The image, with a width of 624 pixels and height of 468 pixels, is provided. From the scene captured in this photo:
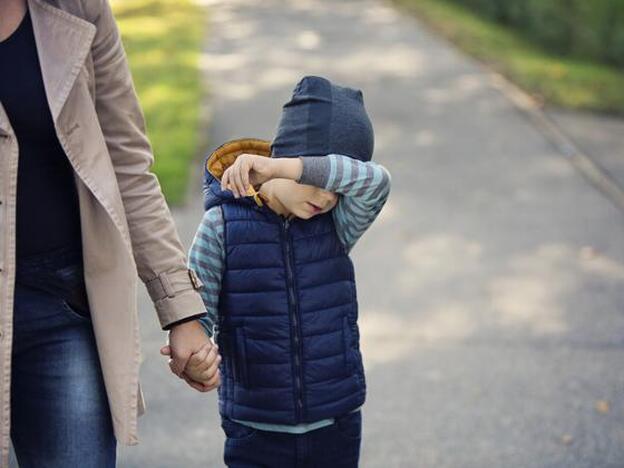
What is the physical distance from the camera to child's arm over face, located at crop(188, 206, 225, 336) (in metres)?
2.74

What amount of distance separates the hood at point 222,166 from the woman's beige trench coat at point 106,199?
291 millimetres

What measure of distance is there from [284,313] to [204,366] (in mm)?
315

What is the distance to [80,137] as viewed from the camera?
7.38 ft

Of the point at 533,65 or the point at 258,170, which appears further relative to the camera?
the point at 533,65

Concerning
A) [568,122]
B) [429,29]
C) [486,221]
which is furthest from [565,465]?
[429,29]

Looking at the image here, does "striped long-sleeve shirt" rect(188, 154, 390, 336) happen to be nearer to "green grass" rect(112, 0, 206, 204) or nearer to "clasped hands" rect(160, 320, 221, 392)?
"clasped hands" rect(160, 320, 221, 392)

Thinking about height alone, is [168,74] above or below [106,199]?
below

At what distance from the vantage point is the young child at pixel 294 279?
8.82 feet

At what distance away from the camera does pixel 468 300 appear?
18.4 ft

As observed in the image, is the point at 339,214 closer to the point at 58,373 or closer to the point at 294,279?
the point at 294,279

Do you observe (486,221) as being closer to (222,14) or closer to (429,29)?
(429,29)

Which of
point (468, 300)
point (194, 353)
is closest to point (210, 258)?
point (194, 353)

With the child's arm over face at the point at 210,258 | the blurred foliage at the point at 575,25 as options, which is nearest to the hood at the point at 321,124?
the child's arm over face at the point at 210,258

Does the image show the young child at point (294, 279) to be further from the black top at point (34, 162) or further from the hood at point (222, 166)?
the black top at point (34, 162)
